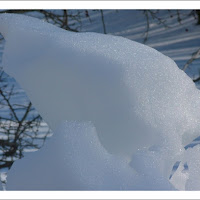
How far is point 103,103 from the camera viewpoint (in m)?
1.11

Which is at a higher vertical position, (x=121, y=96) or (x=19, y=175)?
(x=121, y=96)

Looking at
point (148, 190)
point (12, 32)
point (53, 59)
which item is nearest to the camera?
point (148, 190)

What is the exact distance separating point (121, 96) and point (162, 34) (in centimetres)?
650

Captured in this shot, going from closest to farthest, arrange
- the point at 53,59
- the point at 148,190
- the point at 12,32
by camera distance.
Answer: the point at 148,190
the point at 53,59
the point at 12,32

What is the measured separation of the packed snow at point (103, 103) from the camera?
1.03m

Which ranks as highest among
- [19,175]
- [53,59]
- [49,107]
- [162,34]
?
[53,59]

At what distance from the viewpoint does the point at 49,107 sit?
3.79ft

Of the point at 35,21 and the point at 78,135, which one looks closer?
the point at 78,135

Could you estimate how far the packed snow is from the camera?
1030mm
